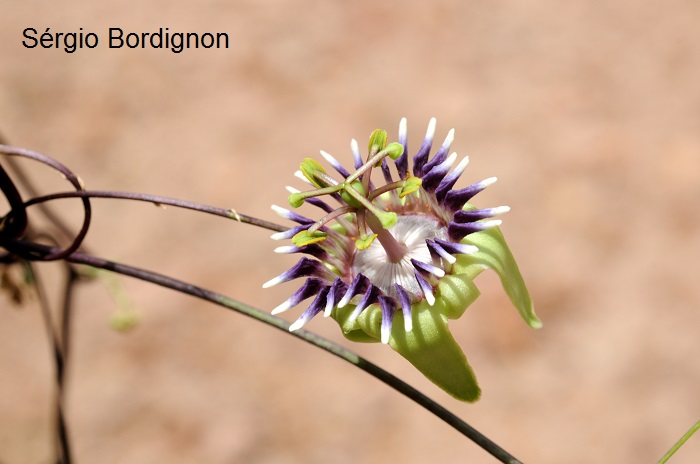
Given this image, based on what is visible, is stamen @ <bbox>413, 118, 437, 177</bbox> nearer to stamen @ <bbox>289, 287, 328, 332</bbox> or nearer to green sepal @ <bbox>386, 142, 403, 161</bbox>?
green sepal @ <bbox>386, 142, 403, 161</bbox>

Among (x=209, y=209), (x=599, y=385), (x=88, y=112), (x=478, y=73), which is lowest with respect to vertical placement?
(x=599, y=385)

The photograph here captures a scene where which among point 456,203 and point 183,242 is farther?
point 183,242

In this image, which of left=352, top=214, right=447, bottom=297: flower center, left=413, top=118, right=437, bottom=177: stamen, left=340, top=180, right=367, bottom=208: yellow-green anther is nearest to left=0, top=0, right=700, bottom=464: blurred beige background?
left=352, top=214, right=447, bottom=297: flower center

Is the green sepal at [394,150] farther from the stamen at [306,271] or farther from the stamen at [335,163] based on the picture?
the stamen at [306,271]

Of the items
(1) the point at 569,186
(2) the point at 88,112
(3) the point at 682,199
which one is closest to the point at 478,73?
(1) the point at 569,186

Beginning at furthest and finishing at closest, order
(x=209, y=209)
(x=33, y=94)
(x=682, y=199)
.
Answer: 1. (x=33, y=94)
2. (x=682, y=199)
3. (x=209, y=209)

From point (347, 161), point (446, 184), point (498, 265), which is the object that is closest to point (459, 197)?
point (446, 184)

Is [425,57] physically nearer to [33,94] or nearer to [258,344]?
[258,344]
